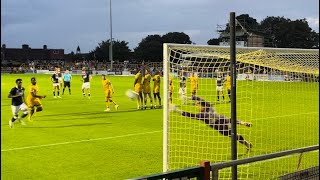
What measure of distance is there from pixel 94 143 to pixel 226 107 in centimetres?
404

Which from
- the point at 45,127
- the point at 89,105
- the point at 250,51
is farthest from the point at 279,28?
the point at 250,51

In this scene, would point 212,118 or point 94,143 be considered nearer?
point 212,118

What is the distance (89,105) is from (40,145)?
12.3 m

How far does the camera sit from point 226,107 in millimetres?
13438

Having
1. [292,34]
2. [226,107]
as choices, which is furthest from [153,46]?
[226,107]

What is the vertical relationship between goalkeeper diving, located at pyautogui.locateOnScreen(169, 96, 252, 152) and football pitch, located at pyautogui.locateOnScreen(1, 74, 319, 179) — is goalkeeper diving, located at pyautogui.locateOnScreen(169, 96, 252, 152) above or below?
above

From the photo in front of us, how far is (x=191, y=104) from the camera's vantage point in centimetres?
936

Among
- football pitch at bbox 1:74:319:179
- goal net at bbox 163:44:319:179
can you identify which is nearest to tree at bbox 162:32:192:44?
football pitch at bbox 1:74:319:179

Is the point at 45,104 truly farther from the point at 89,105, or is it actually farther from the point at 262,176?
the point at 262,176

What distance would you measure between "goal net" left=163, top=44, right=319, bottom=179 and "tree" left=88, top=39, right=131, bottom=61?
100202 millimetres

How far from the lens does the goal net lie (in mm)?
7391

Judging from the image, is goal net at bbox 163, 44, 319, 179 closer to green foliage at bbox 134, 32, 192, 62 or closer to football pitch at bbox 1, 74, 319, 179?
football pitch at bbox 1, 74, 319, 179

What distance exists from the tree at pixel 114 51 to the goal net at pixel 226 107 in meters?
100

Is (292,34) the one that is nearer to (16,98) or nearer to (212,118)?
(16,98)
